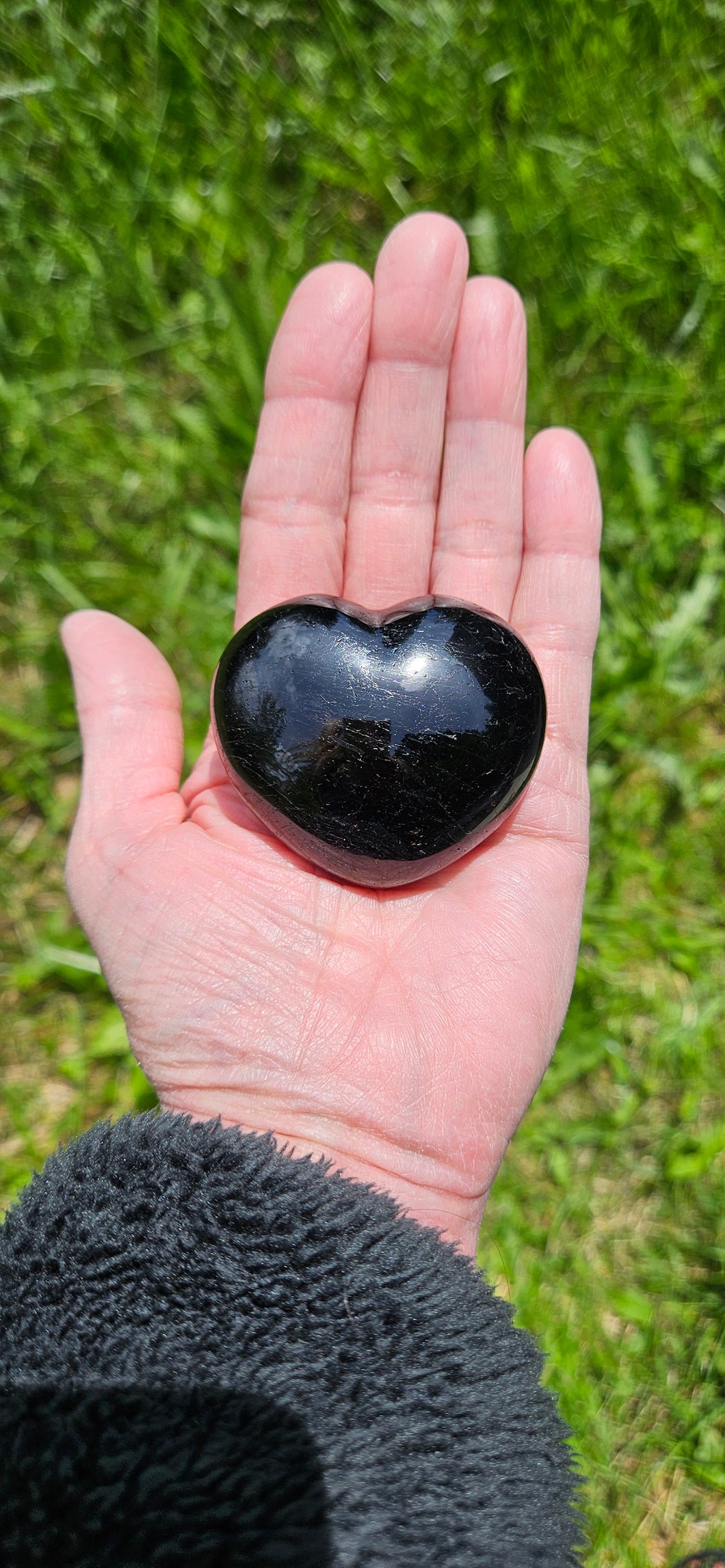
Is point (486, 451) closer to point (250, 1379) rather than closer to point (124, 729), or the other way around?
point (124, 729)

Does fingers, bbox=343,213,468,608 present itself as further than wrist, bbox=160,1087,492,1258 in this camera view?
Yes

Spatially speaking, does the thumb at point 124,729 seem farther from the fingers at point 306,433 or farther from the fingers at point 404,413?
the fingers at point 404,413

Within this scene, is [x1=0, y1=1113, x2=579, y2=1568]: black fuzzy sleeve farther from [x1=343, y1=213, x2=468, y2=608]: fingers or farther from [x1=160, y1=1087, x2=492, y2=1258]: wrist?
[x1=343, y1=213, x2=468, y2=608]: fingers

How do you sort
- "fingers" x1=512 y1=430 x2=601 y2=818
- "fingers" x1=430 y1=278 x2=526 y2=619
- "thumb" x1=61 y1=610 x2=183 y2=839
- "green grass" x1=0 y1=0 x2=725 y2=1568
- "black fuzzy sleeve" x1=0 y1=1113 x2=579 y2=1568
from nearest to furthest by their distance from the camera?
1. "black fuzzy sleeve" x1=0 y1=1113 x2=579 y2=1568
2. "thumb" x1=61 y1=610 x2=183 y2=839
3. "fingers" x1=512 y1=430 x2=601 y2=818
4. "fingers" x1=430 y1=278 x2=526 y2=619
5. "green grass" x1=0 y1=0 x2=725 y2=1568

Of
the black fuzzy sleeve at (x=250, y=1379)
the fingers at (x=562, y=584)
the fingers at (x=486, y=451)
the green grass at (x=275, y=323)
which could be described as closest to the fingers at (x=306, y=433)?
the fingers at (x=486, y=451)

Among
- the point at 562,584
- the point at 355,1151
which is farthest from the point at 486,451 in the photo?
the point at 355,1151

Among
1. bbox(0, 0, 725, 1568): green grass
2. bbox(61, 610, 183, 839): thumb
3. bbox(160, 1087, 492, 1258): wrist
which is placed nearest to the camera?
bbox(160, 1087, 492, 1258): wrist

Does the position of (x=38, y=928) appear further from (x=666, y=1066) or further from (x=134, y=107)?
(x=134, y=107)

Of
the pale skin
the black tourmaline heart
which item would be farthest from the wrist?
the black tourmaline heart
